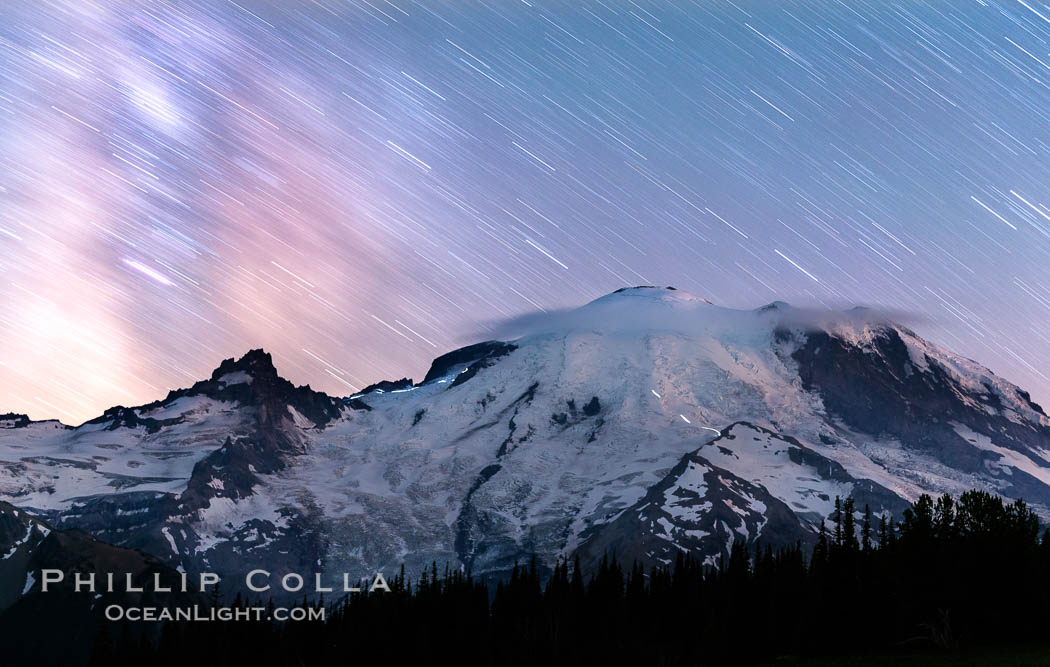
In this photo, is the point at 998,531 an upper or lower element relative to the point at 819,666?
upper

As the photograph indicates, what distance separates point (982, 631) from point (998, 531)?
55.7 ft

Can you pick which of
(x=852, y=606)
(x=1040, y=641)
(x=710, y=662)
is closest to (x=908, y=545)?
(x=852, y=606)

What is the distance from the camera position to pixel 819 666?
150750 millimetres

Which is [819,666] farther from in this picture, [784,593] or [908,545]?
[784,593]

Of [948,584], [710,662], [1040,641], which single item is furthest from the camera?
[710,662]

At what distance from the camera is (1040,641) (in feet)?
479

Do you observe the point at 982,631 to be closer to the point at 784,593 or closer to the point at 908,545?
the point at 908,545

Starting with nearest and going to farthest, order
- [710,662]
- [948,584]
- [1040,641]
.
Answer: [1040,641] < [948,584] < [710,662]

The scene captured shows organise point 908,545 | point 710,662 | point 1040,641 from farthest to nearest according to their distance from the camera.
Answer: point 710,662, point 908,545, point 1040,641

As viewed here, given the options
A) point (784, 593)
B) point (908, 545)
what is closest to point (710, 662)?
point (784, 593)

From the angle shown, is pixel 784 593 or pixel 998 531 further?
pixel 784 593

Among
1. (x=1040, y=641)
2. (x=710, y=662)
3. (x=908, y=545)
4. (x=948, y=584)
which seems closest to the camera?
(x=1040, y=641)

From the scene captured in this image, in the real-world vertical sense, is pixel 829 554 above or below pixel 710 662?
above

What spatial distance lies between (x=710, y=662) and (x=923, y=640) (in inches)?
1582
